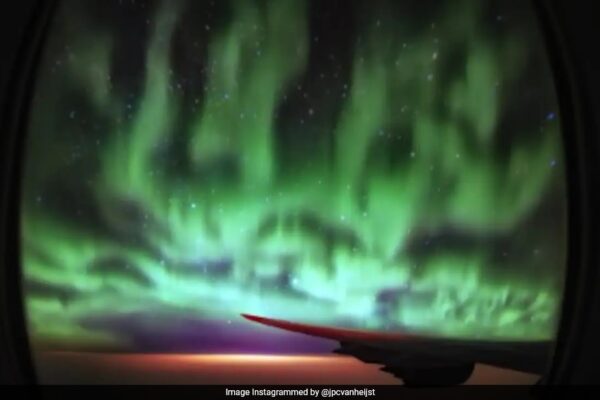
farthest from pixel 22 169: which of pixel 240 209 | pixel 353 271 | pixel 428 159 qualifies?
pixel 428 159

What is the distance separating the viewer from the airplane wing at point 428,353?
1323 millimetres

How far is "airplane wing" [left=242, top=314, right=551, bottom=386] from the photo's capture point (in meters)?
1.32

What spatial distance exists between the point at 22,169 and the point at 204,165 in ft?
1.07

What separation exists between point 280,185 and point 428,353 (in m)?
0.40

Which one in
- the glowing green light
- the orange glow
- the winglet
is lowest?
the orange glow

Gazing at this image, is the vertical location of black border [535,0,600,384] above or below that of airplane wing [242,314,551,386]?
above

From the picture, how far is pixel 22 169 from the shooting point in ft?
4.31

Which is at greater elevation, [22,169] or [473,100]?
[473,100]

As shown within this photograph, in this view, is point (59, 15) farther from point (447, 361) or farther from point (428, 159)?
point (447, 361)

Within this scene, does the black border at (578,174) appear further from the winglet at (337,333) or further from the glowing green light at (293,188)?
the winglet at (337,333)

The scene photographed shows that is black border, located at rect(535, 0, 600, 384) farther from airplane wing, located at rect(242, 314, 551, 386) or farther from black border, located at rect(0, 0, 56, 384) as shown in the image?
black border, located at rect(0, 0, 56, 384)

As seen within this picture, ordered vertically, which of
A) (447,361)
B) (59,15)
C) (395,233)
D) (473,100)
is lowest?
(447,361)

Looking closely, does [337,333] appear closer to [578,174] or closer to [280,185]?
[280,185]

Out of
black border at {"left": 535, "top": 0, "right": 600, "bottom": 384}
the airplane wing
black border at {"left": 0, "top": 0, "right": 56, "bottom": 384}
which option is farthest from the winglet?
black border at {"left": 0, "top": 0, "right": 56, "bottom": 384}
